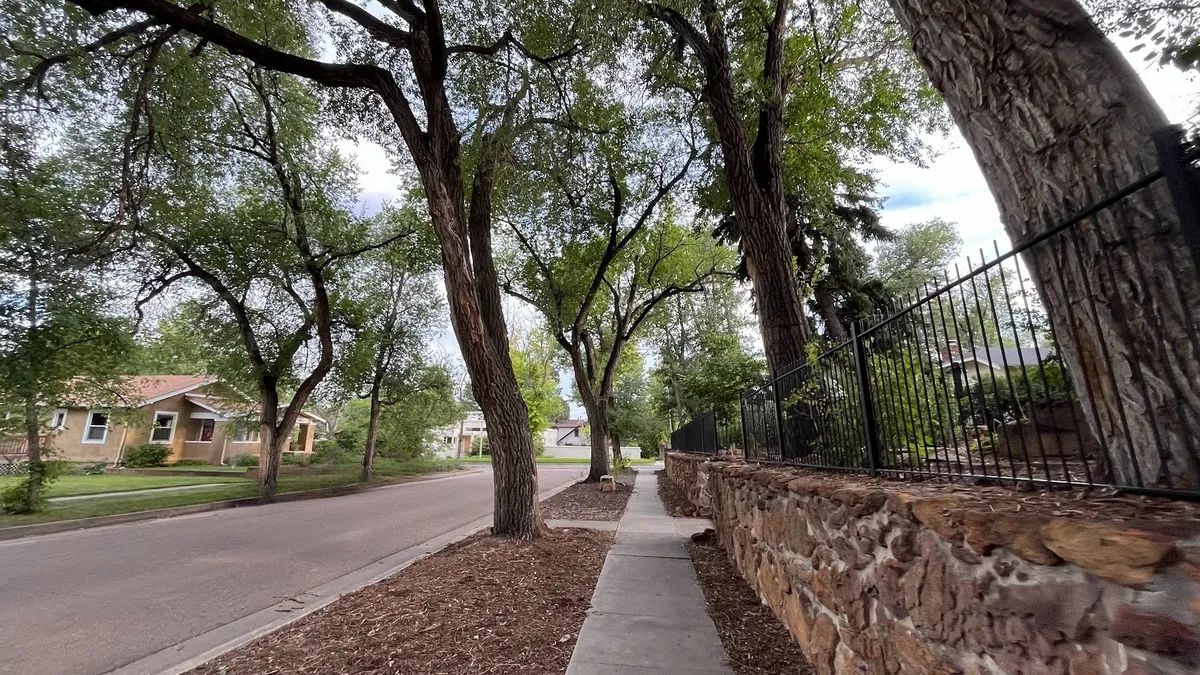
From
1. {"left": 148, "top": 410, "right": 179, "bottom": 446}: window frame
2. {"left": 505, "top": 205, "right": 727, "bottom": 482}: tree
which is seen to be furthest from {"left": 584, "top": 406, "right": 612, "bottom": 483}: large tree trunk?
{"left": 148, "top": 410, "right": 179, "bottom": 446}: window frame

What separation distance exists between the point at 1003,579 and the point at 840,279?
14381 mm

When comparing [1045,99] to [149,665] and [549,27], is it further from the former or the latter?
[549,27]

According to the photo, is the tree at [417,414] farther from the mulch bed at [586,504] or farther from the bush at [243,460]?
the mulch bed at [586,504]

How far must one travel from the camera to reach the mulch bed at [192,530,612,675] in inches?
130

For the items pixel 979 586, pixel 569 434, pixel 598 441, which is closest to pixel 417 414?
pixel 598 441

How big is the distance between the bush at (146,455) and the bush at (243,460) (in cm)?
282

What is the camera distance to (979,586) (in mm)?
1759

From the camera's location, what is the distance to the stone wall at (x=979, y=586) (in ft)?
3.91

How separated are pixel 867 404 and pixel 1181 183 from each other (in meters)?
2.17

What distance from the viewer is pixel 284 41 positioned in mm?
8523

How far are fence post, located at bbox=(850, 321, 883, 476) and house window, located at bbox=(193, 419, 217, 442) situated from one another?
33783 mm

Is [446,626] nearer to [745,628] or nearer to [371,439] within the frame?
[745,628]

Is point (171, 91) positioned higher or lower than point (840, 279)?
higher

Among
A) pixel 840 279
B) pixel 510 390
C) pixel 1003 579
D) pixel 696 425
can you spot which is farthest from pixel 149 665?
pixel 840 279
